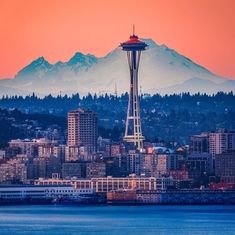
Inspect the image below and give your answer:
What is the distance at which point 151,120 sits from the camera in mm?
150000

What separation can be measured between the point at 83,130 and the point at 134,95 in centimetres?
375

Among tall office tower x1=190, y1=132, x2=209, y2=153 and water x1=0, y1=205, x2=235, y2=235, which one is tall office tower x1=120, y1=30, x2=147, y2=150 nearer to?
tall office tower x1=190, y1=132, x2=209, y2=153

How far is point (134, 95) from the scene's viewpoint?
136 meters

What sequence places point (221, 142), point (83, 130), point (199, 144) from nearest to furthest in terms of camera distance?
point (221, 142), point (199, 144), point (83, 130)

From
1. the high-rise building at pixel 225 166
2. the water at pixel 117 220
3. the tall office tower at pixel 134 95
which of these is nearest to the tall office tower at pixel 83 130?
the tall office tower at pixel 134 95

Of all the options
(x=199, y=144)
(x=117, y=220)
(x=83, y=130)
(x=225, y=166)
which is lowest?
(x=117, y=220)

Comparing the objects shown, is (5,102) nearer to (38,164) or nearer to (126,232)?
(38,164)

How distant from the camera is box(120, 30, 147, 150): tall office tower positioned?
434 ft

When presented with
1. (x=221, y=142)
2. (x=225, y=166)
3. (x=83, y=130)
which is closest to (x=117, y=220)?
(x=225, y=166)

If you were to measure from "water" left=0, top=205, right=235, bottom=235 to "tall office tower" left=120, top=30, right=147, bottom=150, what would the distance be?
27.3m

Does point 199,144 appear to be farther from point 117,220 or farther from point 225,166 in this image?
point 117,220

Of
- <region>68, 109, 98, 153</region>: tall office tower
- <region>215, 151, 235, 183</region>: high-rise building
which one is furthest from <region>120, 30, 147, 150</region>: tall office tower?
<region>215, 151, 235, 183</region>: high-rise building

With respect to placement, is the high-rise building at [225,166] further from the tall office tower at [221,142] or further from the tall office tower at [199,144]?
the tall office tower at [199,144]

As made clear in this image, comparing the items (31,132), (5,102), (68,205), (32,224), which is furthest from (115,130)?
(32,224)
